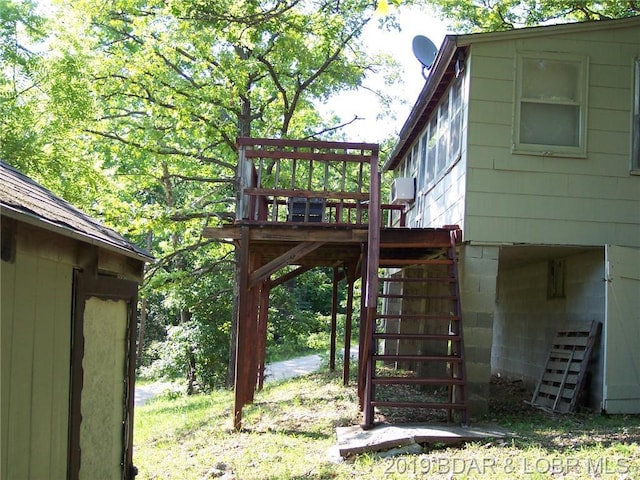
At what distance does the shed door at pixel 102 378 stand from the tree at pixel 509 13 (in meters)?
13.9

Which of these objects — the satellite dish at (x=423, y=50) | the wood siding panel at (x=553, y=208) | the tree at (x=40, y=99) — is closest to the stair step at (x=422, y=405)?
the wood siding panel at (x=553, y=208)

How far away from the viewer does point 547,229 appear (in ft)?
26.9

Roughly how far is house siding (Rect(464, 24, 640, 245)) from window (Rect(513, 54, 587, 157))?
0.09 meters

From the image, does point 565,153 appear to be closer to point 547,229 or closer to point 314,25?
point 547,229

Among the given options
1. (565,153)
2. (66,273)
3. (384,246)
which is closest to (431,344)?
(384,246)

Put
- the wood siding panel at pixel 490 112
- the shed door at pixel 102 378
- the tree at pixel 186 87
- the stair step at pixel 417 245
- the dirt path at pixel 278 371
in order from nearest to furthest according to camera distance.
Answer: the shed door at pixel 102 378 → the wood siding panel at pixel 490 112 → the stair step at pixel 417 245 → the tree at pixel 186 87 → the dirt path at pixel 278 371

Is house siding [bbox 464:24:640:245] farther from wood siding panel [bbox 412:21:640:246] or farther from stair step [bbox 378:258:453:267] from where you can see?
stair step [bbox 378:258:453:267]

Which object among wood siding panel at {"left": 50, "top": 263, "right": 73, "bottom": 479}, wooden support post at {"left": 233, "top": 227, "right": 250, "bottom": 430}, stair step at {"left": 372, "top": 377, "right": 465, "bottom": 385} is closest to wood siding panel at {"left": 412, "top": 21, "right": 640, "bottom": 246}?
stair step at {"left": 372, "top": 377, "right": 465, "bottom": 385}

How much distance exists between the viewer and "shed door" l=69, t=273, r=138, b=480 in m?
4.35

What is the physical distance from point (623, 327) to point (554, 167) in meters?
2.20

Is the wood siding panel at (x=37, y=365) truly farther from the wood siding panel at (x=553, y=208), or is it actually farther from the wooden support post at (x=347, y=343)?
the wooden support post at (x=347, y=343)

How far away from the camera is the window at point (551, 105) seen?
26.9ft

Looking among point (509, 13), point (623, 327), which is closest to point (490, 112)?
point (623, 327)

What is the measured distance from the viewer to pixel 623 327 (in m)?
8.17
